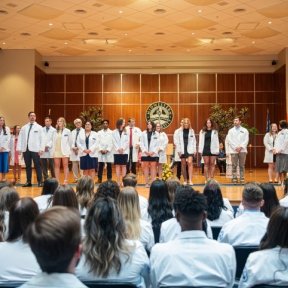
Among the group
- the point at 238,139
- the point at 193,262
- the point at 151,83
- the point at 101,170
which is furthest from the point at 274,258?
the point at 151,83

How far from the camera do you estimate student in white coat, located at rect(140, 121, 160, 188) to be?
32.7ft

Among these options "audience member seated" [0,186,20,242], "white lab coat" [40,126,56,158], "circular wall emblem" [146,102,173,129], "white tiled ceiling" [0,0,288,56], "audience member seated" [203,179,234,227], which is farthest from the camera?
"circular wall emblem" [146,102,173,129]

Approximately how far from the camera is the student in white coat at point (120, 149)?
10.1 m

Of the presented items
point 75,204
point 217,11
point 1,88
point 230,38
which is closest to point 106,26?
point 217,11

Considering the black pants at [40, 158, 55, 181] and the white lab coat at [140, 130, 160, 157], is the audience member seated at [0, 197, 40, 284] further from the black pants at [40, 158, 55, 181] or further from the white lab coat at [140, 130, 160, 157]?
the black pants at [40, 158, 55, 181]

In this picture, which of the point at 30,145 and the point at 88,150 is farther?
the point at 88,150

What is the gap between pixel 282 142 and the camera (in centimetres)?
1030

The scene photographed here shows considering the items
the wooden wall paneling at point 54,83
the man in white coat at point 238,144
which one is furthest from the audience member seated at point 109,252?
the wooden wall paneling at point 54,83

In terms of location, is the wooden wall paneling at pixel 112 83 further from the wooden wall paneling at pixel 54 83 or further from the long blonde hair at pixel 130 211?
the long blonde hair at pixel 130 211

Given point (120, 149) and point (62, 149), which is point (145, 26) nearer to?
point (120, 149)

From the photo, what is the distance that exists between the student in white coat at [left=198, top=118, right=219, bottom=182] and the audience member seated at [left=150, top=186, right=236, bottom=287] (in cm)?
793

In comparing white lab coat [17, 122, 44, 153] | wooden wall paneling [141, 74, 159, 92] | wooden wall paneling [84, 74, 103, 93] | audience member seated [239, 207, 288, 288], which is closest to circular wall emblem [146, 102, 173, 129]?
wooden wall paneling [141, 74, 159, 92]

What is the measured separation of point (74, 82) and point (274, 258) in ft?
54.3

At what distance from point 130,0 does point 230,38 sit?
507 cm
